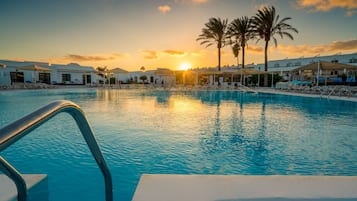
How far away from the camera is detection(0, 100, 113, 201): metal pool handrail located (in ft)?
2.31

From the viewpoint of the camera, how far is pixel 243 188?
2107 mm

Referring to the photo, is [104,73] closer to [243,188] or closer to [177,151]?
[177,151]

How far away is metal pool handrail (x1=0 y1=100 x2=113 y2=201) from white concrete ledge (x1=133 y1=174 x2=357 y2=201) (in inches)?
27.3

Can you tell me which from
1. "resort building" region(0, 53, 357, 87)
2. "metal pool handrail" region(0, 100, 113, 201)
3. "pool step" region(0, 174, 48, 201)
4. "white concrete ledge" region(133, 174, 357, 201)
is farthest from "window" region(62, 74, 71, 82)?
"metal pool handrail" region(0, 100, 113, 201)

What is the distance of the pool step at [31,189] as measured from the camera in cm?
172

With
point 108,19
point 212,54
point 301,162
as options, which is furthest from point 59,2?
point 212,54

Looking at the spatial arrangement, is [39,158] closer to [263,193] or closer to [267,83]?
[263,193]

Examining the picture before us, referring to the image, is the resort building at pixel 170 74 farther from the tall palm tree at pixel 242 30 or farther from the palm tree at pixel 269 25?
the palm tree at pixel 269 25

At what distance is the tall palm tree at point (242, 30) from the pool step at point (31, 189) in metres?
27.8

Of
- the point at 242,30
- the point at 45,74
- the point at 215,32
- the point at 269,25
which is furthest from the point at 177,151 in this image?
the point at 45,74

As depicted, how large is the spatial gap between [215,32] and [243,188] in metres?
29.0

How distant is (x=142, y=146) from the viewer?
514cm

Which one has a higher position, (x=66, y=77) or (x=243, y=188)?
(x=66, y=77)

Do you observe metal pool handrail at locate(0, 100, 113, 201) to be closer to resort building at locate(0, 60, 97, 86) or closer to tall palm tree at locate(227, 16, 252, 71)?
tall palm tree at locate(227, 16, 252, 71)
